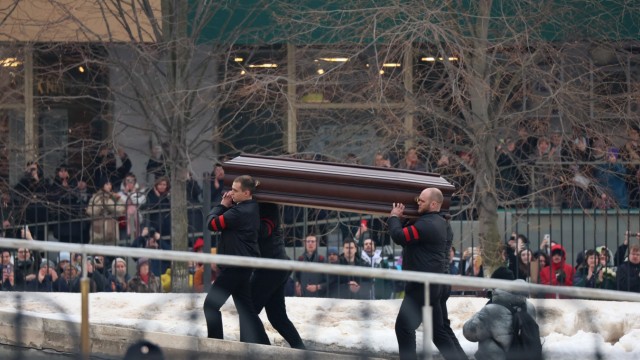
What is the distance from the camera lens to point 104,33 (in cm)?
1505

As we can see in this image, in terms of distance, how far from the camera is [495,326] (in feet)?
29.7

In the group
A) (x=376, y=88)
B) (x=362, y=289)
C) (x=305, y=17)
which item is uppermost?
(x=305, y=17)

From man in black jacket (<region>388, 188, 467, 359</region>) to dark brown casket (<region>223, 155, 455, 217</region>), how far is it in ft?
1.58

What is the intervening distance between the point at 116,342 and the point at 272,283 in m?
1.36

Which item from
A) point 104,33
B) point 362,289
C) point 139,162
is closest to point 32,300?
point 362,289

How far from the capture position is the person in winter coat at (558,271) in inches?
530

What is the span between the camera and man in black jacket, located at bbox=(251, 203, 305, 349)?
10.1 metres

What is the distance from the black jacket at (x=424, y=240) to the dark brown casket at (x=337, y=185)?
2.01 ft

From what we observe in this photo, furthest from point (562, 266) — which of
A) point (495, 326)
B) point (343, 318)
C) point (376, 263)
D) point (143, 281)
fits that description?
point (495, 326)

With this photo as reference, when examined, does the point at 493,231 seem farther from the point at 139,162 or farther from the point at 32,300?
the point at 139,162

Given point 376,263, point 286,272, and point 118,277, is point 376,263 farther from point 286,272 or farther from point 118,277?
point 286,272

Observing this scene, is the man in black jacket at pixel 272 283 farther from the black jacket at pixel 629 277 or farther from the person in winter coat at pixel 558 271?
the black jacket at pixel 629 277

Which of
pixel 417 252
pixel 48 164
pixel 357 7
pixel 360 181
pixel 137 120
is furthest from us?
pixel 137 120

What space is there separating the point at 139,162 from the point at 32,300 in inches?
427
